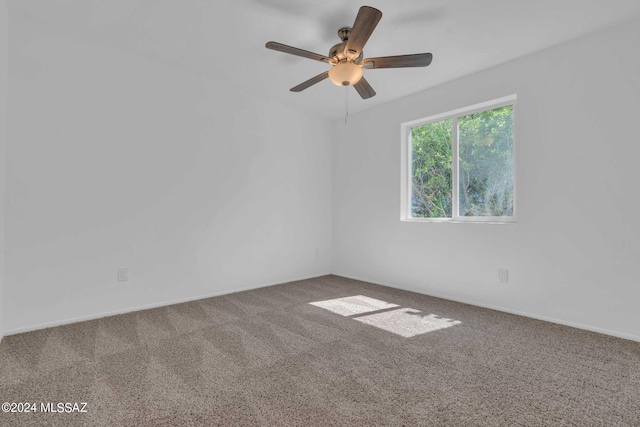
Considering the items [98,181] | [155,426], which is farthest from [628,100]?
[98,181]

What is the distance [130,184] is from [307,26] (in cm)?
207

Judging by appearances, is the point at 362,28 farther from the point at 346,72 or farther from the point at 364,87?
the point at 364,87

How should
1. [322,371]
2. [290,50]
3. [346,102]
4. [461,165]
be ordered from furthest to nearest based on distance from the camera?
1. [346,102]
2. [461,165]
3. [290,50]
4. [322,371]

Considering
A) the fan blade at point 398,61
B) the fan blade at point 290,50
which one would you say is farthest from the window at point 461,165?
the fan blade at point 290,50

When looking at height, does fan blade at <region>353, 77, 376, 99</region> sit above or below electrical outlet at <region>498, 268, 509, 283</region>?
above

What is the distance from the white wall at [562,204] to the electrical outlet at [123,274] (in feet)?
9.63

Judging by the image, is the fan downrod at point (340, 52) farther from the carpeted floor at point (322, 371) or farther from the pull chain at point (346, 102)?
the carpeted floor at point (322, 371)

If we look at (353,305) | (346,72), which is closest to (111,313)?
(353,305)

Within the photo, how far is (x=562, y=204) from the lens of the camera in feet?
8.48

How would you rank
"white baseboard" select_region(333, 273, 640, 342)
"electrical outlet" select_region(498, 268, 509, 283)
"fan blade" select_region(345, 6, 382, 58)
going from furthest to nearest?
"electrical outlet" select_region(498, 268, 509, 283), "white baseboard" select_region(333, 273, 640, 342), "fan blade" select_region(345, 6, 382, 58)

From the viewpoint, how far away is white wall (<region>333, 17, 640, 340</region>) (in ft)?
7.58

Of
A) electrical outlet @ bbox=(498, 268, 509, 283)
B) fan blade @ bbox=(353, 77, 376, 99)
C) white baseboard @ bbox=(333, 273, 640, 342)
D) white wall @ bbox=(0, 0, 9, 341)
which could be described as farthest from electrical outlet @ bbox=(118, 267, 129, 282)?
electrical outlet @ bbox=(498, 268, 509, 283)

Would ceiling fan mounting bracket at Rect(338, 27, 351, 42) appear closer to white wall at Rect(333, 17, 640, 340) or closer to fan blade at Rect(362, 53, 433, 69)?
fan blade at Rect(362, 53, 433, 69)

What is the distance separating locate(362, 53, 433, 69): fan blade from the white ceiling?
1.12 ft
